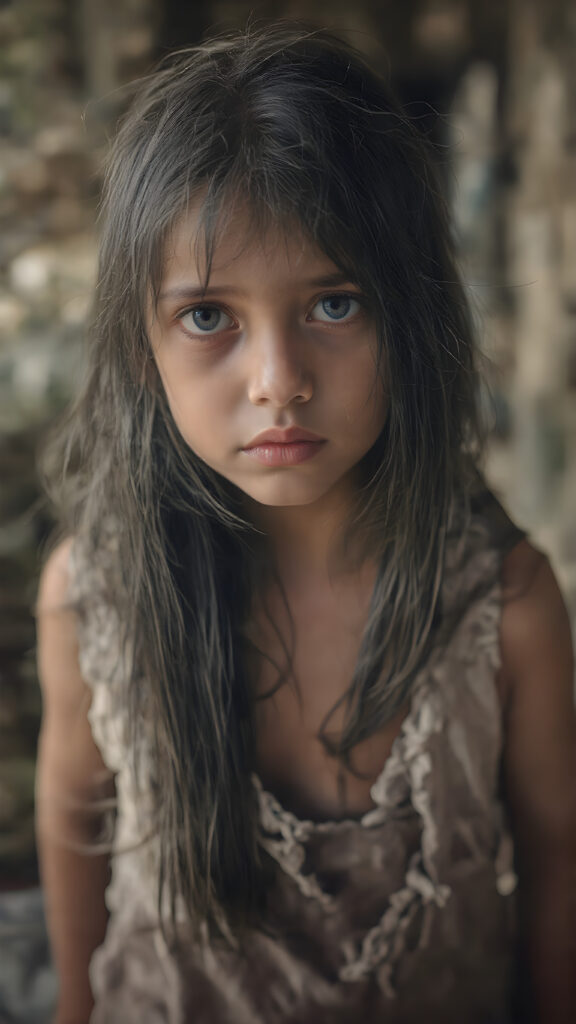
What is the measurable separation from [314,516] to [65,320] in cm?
43

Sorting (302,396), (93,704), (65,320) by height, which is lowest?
(93,704)

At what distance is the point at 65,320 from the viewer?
802mm

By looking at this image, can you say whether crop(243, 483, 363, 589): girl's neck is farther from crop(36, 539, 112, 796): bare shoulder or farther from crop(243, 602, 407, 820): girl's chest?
crop(36, 539, 112, 796): bare shoulder

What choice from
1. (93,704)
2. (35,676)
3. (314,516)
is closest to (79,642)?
(93,704)

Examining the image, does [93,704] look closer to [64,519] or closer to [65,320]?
[64,519]

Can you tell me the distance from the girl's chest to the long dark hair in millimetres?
11

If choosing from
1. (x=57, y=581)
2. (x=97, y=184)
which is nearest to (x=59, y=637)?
(x=57, y=581)

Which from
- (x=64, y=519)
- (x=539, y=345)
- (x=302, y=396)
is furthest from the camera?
(x=539, y=345)

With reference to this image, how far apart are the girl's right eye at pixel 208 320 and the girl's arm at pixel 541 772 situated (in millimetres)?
254

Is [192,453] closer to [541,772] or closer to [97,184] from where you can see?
[541,772]

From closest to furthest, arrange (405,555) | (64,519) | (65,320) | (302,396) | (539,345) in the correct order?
(302,396), (405,555), (64,519), (65,320), (539,345)

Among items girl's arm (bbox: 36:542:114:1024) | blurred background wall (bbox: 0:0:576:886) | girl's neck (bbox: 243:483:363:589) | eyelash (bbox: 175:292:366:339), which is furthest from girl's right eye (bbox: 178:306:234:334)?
blurred background wall (bbox: 0:0:576:886)

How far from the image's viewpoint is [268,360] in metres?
0.37

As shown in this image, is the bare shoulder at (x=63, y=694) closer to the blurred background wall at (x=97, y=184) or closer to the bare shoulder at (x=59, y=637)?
the bare shoulder at (x=59, y=637)
